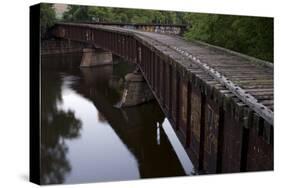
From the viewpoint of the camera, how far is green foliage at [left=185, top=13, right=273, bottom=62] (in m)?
8.32

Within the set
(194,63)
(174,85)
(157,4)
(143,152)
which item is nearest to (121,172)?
(143,152)

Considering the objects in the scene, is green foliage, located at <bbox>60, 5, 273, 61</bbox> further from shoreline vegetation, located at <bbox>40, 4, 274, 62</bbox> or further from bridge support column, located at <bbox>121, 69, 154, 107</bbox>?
bridge support column, located at <bbox>121, 69, 154, 107</bbox>

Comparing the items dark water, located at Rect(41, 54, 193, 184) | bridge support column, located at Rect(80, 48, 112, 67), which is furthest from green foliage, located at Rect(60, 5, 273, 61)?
bridge support column, located at Rect(80, 48, 112, 67)

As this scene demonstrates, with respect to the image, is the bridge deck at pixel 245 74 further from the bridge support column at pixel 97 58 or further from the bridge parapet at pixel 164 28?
the bridge support column at pixel 97 58

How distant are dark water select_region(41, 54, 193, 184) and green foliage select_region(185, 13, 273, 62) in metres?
3.46

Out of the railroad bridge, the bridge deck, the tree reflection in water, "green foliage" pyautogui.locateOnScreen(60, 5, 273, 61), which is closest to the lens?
A: the railroad bridge

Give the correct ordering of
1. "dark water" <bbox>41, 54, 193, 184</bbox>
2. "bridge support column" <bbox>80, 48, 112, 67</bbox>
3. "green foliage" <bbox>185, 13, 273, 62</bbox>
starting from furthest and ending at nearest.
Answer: "bridge support column" <bbox>80, 48, 112, 67</bbox>
"green foliage" <bbox>185, 13, 273, 62</bbox>
"dark water" <bbox>41, 54, 193, 184</bbox>

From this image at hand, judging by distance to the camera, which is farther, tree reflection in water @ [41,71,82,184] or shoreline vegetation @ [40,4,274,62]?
shoreline vegetation @ [40,4,274,62]

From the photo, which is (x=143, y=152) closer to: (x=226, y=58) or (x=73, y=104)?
(x=73, y=104)

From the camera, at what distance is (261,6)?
24.5 ft

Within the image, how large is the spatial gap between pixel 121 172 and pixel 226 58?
402 cm

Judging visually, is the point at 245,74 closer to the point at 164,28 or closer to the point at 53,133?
the point at 53,133

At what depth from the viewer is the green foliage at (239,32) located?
8.32 m

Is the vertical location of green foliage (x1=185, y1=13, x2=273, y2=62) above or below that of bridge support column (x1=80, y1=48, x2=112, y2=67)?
above
